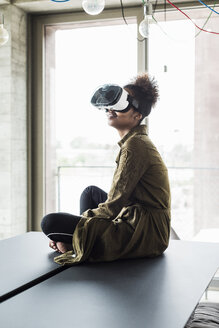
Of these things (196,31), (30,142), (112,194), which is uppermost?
(196,31)

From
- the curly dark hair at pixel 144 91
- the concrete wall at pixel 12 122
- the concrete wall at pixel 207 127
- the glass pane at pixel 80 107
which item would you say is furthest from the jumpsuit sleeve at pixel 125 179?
the concrete wall at pixel 12 122

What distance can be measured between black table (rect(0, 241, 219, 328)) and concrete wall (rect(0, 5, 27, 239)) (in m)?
1.83

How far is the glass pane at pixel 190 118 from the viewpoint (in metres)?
3.43

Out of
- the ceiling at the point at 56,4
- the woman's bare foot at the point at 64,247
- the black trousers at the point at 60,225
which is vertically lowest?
the woman's bare foot at the point at 64,247

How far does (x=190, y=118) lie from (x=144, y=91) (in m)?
1.14

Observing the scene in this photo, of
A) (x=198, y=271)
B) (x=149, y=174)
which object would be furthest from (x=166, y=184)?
(x=198, y=271)

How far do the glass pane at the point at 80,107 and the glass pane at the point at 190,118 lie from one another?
297mm

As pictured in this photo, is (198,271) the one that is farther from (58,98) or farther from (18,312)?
(58,98)

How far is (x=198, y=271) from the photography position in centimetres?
196

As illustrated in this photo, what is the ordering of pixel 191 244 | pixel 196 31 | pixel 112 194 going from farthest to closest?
pixel 196 31 < pixel 191 244 < pixel 112 194

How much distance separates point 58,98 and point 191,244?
6.27 feet

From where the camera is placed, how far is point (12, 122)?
3.69 meters

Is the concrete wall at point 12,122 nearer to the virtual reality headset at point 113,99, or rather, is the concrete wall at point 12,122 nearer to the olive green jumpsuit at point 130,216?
the virtual reality headset at point 113,99

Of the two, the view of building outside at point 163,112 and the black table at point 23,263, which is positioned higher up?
the view of building outside at point 163,112
